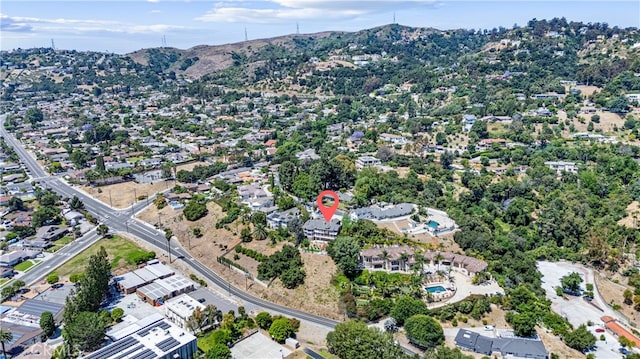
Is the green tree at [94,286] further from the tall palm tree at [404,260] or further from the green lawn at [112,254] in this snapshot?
the tall palm tree at [404,260]

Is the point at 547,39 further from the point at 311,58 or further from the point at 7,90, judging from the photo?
the point at 7,90

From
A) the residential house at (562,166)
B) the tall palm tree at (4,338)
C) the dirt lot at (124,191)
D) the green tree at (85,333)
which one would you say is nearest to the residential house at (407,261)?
the green tree at (85,333)

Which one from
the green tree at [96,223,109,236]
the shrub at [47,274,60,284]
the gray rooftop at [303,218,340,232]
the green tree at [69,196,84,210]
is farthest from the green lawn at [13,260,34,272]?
the gray rooftop at [303,218,340,232]

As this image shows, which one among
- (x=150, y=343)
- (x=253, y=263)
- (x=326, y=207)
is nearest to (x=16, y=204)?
(x=253, y=263)

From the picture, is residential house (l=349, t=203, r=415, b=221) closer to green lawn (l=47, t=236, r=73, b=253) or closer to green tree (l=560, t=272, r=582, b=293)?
green tree (l=560, t=272, r=582, b=293)

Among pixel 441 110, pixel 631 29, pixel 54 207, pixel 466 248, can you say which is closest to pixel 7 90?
pixel 54 207
